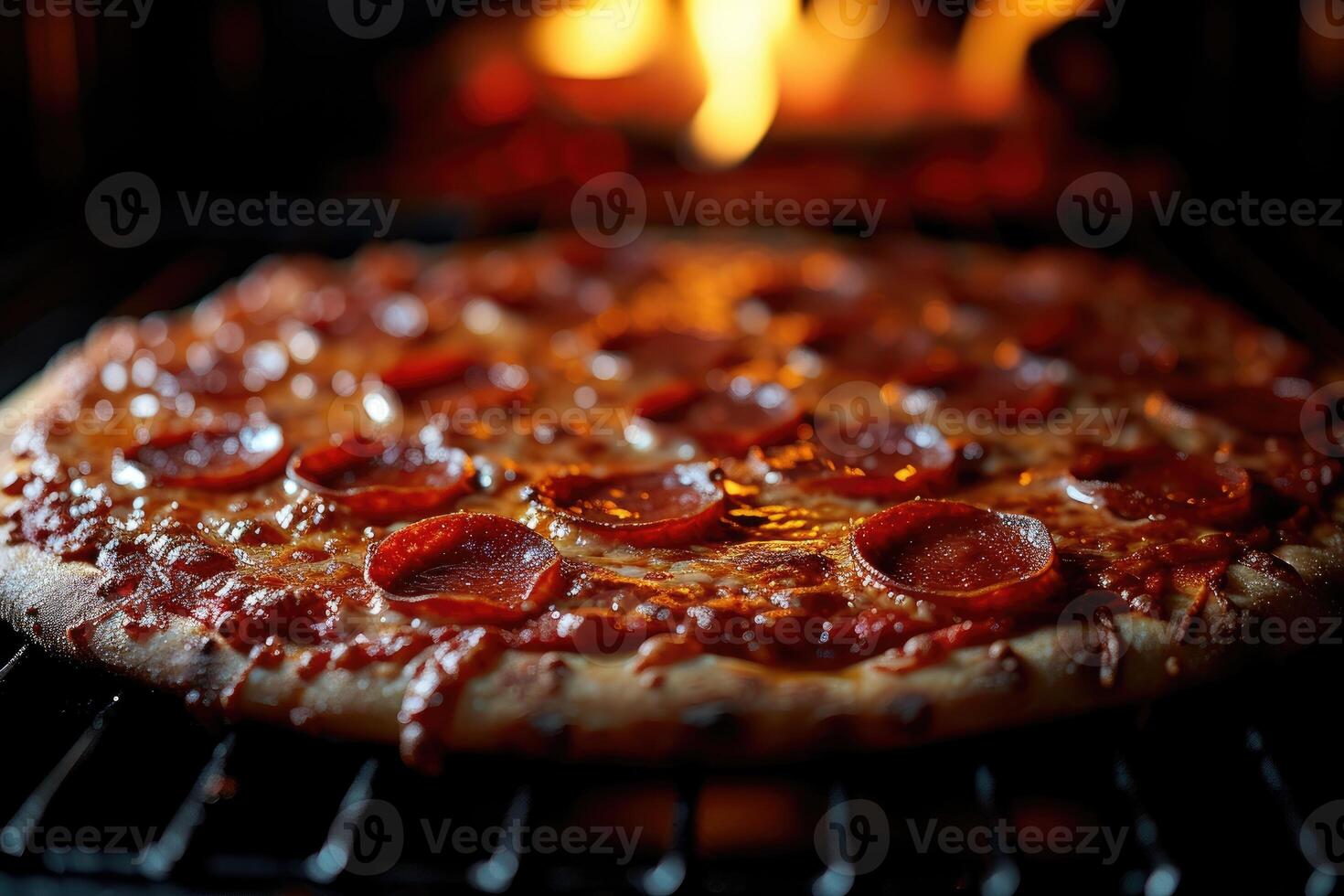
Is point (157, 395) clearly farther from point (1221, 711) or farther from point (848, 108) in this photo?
point (848, 108)

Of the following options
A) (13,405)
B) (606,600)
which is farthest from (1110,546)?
(13,405)

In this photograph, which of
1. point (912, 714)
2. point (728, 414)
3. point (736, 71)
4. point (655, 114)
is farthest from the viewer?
point (655, 114)

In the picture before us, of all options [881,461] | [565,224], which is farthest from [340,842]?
[565,224]

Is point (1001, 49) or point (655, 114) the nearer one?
point (1001, 49)

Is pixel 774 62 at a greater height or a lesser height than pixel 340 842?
greater

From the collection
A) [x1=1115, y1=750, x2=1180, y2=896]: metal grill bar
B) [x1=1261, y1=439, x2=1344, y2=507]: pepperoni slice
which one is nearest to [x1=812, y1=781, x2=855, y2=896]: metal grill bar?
[x1=1115, y1=750, x2=1180, y2=896]: metal grill bar

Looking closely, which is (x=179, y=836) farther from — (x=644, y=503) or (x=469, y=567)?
(x=644, y=503)

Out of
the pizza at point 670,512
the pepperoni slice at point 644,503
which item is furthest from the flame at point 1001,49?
the pepperoni slice at point 644,503
